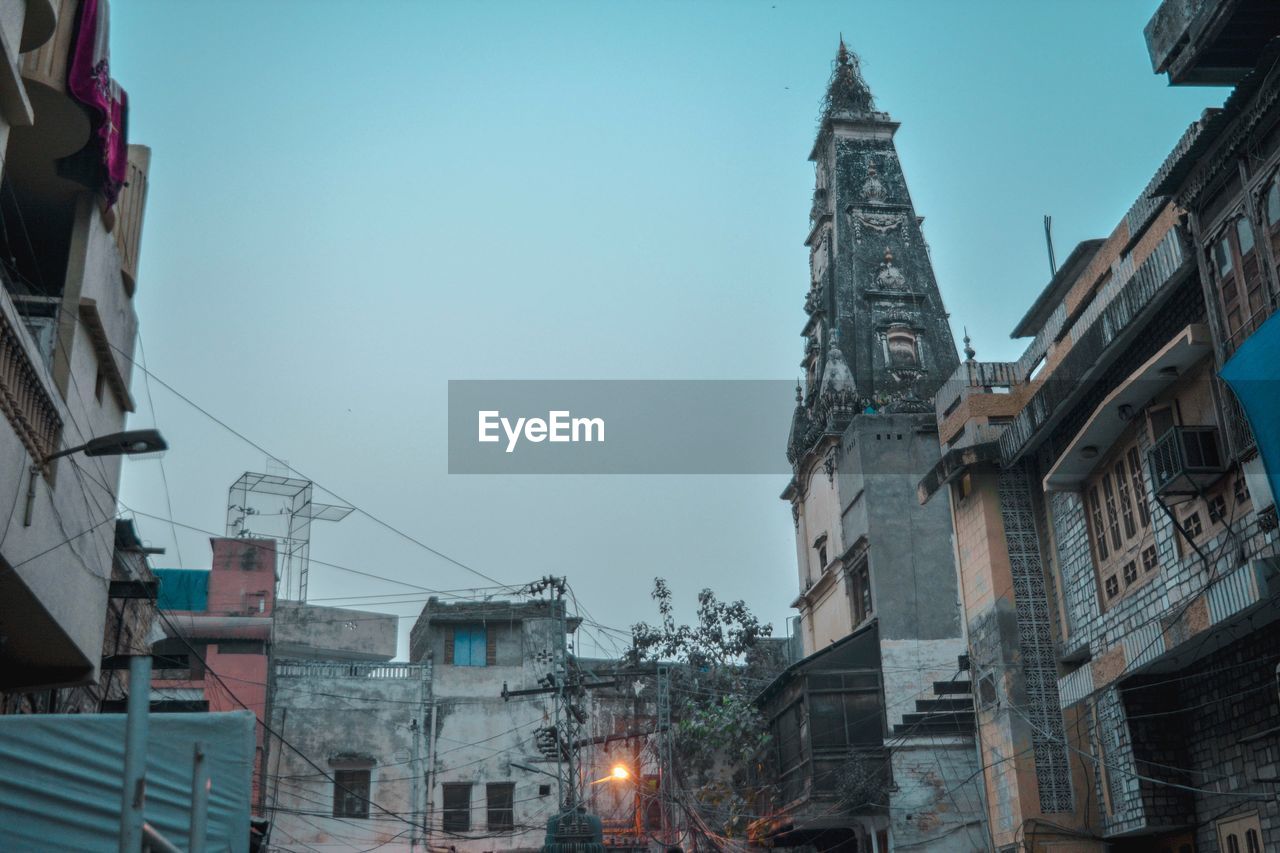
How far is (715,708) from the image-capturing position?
3497 centimetres

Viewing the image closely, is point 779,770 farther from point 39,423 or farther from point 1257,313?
point 39,423

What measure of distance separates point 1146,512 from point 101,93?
14.4 metres

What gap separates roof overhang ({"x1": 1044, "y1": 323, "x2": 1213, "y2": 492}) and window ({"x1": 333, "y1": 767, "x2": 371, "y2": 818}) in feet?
77.6

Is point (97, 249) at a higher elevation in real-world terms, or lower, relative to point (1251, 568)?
higher

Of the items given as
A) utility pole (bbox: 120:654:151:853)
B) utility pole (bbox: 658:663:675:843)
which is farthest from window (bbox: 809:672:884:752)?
utility pole (bbox: 120:654:151:853)

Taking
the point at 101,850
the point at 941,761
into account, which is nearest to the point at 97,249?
the point at 101,850

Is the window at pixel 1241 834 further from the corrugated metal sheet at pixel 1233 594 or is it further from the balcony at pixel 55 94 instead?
the balcony at pixel 55 94

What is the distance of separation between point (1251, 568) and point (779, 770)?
18789 mm

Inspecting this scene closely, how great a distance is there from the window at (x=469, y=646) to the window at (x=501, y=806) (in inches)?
150

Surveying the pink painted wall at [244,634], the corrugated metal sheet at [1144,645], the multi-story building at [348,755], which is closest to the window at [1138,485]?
the corrugated metal sheet at [1144,645]

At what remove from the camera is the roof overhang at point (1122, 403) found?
1598cm

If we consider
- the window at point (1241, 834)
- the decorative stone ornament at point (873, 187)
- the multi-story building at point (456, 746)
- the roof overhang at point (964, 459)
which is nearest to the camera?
the window at point (1241, 834)

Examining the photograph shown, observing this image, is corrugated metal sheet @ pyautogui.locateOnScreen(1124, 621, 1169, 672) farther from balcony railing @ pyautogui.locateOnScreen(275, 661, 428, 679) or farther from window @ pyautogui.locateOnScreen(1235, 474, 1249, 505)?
balcony railing @ pyautogui.locateOnScreen(275, 661, 428, 679)

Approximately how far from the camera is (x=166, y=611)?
34.5 metres
